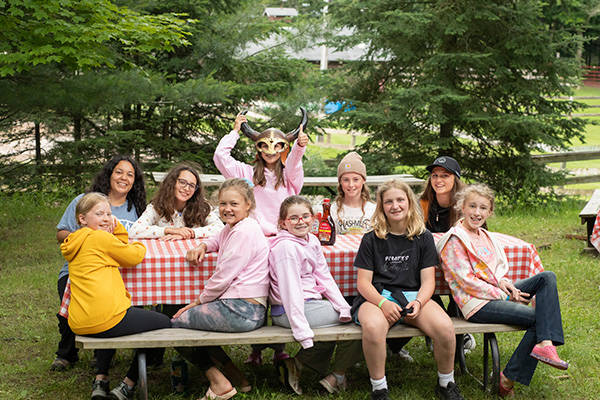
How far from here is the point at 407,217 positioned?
407 cm

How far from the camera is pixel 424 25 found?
35.4 feet

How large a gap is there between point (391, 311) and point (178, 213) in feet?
5.75

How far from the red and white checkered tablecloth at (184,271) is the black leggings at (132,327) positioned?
20 cm

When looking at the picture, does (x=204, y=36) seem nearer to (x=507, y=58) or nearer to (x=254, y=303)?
(x=507, y=58)

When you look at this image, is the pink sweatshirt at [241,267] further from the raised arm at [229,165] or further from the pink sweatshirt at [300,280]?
the raised arm at [229,165]

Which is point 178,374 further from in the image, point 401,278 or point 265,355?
point 401,278

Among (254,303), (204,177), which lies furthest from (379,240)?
(204,177)

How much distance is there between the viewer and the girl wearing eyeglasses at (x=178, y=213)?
4.49 m

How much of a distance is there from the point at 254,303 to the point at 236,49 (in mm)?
8631

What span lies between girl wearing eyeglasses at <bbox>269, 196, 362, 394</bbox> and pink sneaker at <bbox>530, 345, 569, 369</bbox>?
42.7 inches

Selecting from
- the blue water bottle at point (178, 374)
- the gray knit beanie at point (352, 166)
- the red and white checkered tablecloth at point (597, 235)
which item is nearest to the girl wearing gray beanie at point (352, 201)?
the gray knit beanie at point (352, 166)

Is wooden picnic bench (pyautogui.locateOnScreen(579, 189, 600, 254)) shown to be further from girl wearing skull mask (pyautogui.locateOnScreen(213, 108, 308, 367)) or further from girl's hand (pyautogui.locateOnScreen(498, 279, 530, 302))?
girl wearing skull mask (pyautogui.locateOnScreen(213, 108, 308, 367))

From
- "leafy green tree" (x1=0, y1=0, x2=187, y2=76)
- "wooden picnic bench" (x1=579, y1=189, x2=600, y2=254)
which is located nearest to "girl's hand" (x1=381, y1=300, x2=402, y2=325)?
"leafy green tree" (x1=0, y1=0, x2=187, y2=76)

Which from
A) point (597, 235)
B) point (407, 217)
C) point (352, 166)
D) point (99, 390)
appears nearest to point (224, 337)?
point (99, 390)
